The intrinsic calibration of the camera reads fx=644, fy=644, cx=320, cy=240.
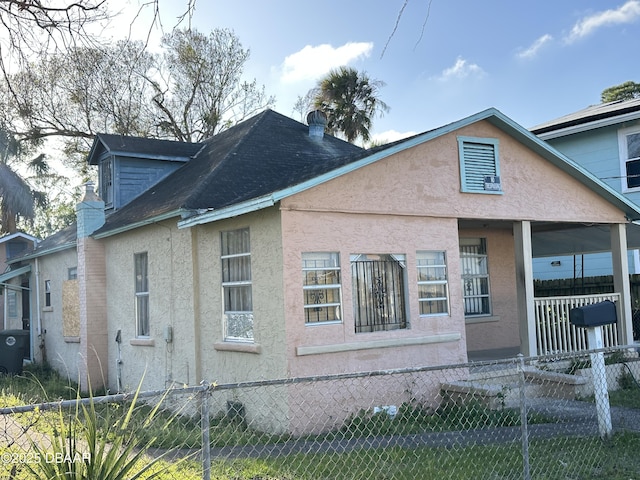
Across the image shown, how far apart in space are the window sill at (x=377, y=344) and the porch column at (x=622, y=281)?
13.5 feet

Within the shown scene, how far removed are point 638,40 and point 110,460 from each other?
14276mm

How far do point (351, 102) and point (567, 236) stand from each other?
44.4 feet

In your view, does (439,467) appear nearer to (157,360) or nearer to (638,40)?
(157,360)

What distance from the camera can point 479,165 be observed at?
11.2 m

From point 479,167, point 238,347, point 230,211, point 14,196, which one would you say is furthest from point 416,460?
point 14,196

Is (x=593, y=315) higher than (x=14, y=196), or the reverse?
(x=14, y=196)

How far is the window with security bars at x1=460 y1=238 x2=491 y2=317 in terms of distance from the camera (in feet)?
48.2

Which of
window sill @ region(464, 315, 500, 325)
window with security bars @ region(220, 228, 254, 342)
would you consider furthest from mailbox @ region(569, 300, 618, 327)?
window sill @ region(464, 315, 500, 325)

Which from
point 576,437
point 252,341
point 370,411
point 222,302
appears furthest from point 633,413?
point 222,302

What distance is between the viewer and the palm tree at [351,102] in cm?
2628

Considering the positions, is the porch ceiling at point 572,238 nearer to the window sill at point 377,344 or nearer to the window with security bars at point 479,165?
the window with security bars at point 479,165

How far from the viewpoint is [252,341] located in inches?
386

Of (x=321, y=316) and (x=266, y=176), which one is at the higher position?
(x=266, y=176)

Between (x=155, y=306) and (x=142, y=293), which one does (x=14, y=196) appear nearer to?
(x=142, y=293)
